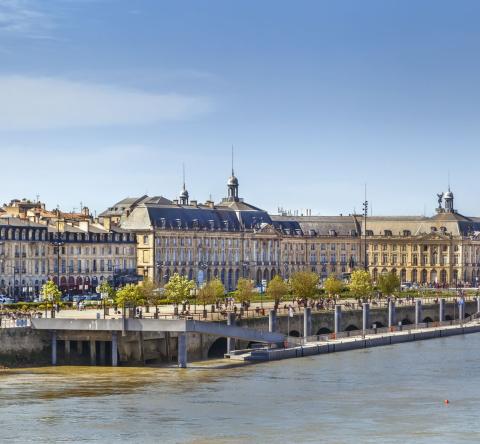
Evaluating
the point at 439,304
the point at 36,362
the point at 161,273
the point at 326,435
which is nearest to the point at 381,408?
the point at 326,435

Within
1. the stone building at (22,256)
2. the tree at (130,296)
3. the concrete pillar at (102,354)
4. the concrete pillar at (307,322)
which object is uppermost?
the stone building at (22,256)

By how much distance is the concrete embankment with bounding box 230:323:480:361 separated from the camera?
361 ft

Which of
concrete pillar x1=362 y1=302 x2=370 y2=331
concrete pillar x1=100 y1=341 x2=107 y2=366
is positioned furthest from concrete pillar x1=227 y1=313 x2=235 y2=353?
concrete pillar x1=362 y1=302 x2=370 y2=331

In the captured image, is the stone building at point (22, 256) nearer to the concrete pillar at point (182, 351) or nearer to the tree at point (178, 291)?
the tree at point (178, 291)

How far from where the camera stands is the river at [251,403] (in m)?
77.0

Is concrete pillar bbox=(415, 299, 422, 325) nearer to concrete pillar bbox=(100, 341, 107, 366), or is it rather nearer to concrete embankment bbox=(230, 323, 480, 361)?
concrete embankment bbox=(230, 323, 480, 361)

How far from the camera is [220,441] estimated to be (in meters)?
75.1

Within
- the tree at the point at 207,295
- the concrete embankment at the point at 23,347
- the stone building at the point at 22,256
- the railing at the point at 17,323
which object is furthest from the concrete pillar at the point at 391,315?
the railing at the point at 17,323

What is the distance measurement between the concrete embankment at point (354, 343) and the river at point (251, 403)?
1709mm

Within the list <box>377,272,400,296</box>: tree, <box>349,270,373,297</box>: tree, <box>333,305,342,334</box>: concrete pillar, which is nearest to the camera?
<box>333,305,342,334</box>: concrete pillar

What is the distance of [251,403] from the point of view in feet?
286

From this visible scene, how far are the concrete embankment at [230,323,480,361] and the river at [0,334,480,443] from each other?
5.61 feet

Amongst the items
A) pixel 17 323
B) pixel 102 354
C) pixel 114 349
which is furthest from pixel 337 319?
pixel 17 323

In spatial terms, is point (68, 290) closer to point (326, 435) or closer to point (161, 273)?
point (161, 273)
